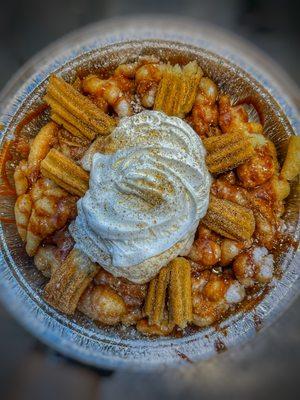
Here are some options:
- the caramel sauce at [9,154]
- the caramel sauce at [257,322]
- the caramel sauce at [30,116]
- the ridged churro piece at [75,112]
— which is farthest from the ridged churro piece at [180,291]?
the caramel sauce at [30,116]

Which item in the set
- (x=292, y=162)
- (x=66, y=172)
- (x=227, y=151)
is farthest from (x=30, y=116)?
(x=292, y=162)

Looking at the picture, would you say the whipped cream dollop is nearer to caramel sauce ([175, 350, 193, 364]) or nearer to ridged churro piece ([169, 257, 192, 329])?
ridged churro piece ([169, 257, 192, 329])

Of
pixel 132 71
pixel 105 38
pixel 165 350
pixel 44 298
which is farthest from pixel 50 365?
pixel 105 38

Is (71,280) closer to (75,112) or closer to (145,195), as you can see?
(145,195)

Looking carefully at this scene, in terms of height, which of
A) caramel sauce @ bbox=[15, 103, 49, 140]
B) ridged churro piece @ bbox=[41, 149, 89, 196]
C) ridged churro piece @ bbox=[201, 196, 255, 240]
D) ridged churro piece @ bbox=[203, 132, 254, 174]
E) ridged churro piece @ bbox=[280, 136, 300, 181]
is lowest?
ridged churro piece @ bbox=[41, 149, 89, 196]

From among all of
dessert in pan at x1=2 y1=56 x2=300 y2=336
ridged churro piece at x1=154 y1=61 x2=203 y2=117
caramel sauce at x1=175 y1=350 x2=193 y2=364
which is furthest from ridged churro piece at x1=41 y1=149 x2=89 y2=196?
caramel sauce at x1=175 y1=350 x2=193 y2=364

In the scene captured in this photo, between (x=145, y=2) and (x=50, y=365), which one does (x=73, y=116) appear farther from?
(x=50, y=365)

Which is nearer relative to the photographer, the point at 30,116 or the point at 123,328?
the point at 123,328
